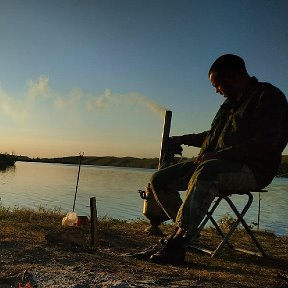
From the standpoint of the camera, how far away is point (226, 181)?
14.2 feet

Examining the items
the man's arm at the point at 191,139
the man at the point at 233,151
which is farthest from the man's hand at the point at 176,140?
the man at the point at 233,151

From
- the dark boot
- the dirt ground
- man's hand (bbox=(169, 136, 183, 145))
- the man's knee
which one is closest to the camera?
the dirt ground

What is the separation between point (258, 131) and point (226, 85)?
0.72m

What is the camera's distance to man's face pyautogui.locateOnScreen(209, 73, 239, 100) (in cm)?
471

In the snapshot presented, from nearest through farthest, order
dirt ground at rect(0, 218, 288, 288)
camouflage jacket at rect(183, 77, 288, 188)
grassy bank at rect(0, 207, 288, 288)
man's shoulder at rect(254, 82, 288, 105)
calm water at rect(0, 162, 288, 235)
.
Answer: dirt ground at rect(0, 218, 288, 288), grassy bank at rect(0, 207, 288, 288), camouflage jacket at rect(183, 77, 288, 188), man's shoulder at rect(254, 82, 288, 105), calm water at rect(0, 162, 288, 235)

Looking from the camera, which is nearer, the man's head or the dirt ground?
the dirt ground

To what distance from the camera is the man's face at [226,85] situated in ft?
15.5

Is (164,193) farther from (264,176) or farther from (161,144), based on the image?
(161,144)

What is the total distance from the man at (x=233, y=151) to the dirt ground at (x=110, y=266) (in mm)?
453

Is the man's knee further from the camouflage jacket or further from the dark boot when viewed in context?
the dark boot

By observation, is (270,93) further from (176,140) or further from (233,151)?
(176,140)

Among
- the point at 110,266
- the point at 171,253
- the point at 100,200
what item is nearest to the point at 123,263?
the point at 110,266

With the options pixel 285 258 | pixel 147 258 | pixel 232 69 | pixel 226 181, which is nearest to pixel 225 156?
pixel 226 181

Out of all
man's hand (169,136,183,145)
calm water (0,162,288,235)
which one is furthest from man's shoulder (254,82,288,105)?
calm water (0,162,288,235)
